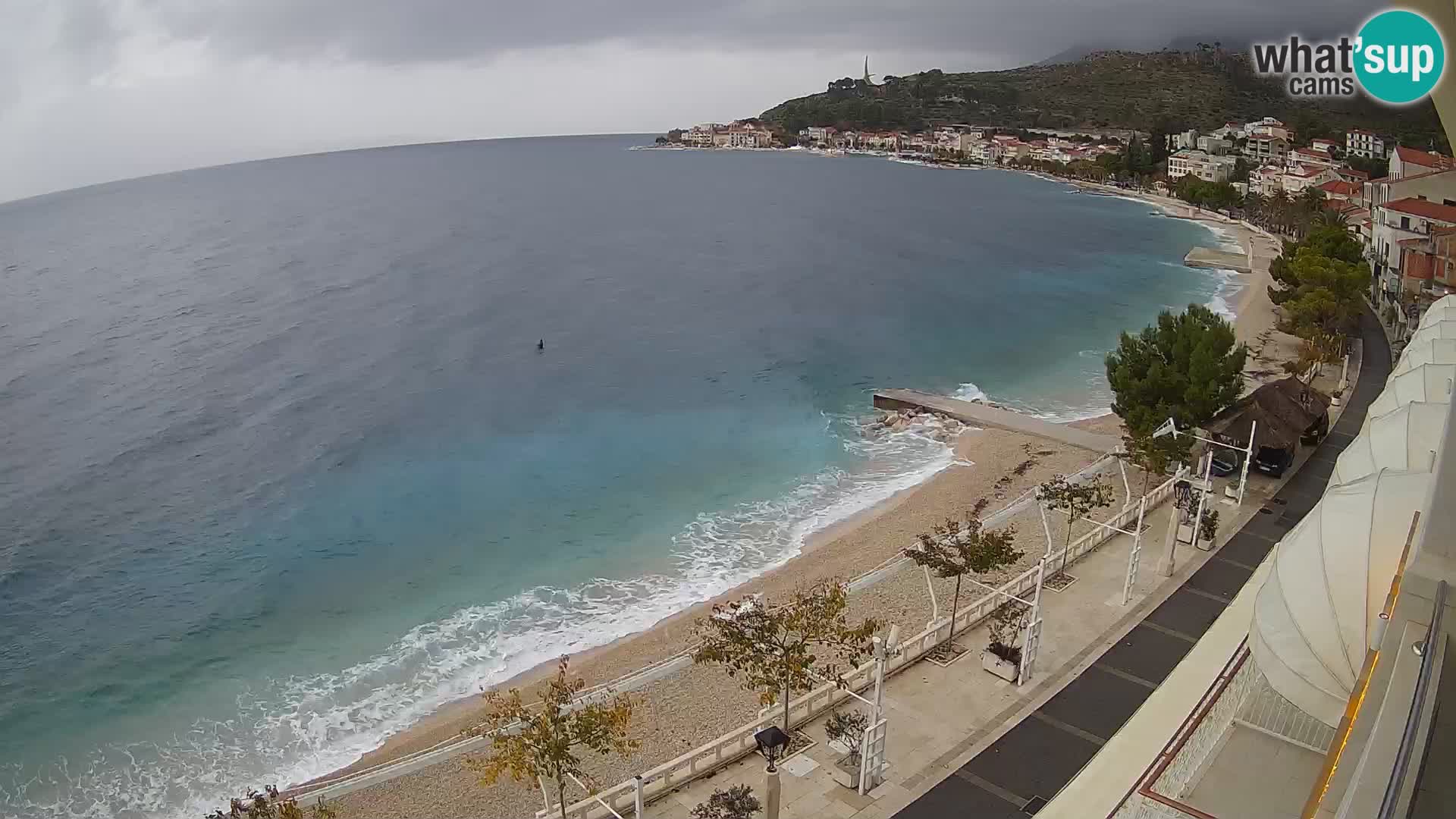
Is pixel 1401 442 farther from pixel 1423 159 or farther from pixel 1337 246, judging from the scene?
pixel 1423 159

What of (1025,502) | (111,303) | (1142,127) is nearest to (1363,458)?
(1025,502)

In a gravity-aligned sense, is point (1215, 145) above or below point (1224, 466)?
above

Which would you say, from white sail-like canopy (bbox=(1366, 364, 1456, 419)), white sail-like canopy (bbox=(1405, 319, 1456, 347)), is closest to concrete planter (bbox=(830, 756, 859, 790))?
white sail-like canopy (bbox=(1366, 364, 1456, 419))

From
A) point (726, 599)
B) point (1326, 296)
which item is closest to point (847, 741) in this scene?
point (726, 599)

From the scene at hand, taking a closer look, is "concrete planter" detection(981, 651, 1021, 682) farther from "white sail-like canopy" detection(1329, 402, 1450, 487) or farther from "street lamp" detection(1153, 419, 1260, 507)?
"street lamp" detection(1153, 419, 1260, 507)

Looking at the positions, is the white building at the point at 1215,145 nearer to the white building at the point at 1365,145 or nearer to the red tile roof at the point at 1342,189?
the white building at the point at 1365,145

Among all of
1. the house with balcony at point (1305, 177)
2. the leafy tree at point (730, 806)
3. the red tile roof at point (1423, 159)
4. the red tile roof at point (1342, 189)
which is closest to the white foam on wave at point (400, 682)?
the leafy tree at point (730, 806)

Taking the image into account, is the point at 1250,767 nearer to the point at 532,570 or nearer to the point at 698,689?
the point at 698,689
